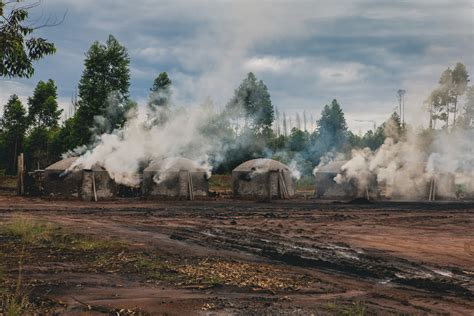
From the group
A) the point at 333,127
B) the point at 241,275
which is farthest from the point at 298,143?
the point at 241,275

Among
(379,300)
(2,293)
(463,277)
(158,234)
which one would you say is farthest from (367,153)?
(2,293)

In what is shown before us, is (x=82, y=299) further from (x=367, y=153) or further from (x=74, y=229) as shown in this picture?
(x=367, y=153)

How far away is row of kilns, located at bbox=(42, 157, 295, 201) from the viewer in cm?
3052

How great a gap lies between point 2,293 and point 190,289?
8.95 feet

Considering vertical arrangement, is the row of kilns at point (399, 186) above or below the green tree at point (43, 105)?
below

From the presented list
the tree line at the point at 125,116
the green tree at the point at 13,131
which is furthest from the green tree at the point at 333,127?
the green tree at the point at 13,131

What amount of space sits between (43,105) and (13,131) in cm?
478

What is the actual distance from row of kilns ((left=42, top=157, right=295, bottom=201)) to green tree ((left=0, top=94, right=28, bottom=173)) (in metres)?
20.6

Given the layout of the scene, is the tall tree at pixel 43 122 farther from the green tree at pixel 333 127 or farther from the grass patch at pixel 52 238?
the grass patch at pixel 52 238

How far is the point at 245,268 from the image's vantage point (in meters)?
9.50

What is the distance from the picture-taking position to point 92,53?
163 feet

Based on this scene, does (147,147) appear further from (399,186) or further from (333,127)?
(333,127)

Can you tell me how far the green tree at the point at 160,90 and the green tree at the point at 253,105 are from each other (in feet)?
22.2

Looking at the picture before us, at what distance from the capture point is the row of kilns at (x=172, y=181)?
30516 mm
